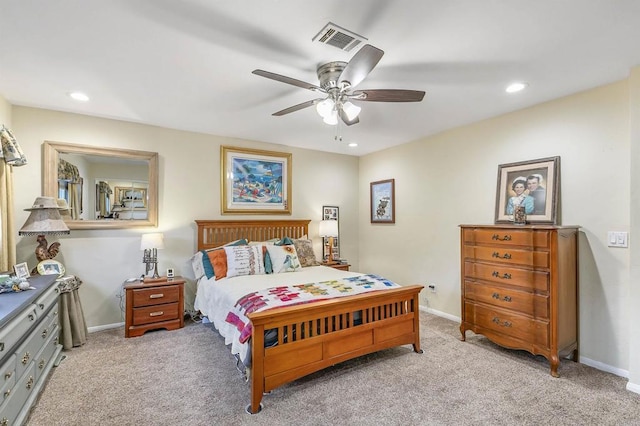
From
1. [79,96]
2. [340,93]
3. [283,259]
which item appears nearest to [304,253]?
[283,259]

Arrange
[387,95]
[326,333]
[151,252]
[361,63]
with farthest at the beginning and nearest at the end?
1. [151,252]
2. [326,333]
3. [387,95]
4. [361,63]

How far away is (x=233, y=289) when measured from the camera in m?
3.04

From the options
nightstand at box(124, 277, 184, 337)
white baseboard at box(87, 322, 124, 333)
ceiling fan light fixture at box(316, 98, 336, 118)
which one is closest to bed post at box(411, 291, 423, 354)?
ceiling fan light fixture at box(316, 98, 336, 118)

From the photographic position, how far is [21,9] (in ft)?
5.76

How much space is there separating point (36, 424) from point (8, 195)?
2.08m

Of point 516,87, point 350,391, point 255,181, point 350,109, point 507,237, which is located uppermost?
point 516,87

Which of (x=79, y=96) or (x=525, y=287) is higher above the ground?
(x=79, y=96)

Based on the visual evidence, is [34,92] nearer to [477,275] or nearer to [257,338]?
[257,338]

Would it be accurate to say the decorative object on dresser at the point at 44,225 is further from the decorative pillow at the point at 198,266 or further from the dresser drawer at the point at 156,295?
the decorative pillow at the point at 198,266

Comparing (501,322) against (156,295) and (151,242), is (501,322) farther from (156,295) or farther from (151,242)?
(151,242)

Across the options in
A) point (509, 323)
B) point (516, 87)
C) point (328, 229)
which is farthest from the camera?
point (328, 229)

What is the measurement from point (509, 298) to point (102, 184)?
4.61 meters

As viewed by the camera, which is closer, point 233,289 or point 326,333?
point 326,333

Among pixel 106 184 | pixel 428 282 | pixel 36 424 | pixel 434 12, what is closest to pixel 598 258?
pixel 428 282
